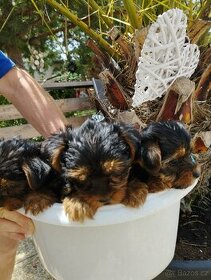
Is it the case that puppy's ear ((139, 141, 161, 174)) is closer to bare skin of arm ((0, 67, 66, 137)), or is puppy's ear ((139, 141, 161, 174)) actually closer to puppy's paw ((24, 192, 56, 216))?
puppy's paw ((24, 192, 56, 216))

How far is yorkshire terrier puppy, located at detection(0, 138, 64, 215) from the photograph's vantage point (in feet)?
2.54

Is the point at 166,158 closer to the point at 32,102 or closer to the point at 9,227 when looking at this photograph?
the point at 9,227

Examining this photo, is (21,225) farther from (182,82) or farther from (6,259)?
(182,82)

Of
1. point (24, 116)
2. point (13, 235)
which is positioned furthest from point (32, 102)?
point (13, 235)

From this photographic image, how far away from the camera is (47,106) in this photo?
1.21 metres

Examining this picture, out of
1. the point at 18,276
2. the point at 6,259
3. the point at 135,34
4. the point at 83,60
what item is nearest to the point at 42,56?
the point at 83,60

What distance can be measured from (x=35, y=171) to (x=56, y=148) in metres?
0.06

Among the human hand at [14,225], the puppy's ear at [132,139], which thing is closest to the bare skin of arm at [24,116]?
the human hand at [14,225]

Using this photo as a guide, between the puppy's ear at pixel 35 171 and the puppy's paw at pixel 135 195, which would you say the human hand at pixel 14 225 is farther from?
the puppy's paw at pixel 135 195

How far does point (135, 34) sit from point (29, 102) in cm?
40

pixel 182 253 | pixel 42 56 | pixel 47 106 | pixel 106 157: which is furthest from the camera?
pixel 42 56

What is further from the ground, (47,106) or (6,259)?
(47,106)

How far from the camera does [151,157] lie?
77 cm

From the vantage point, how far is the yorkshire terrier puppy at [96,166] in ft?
2.45
